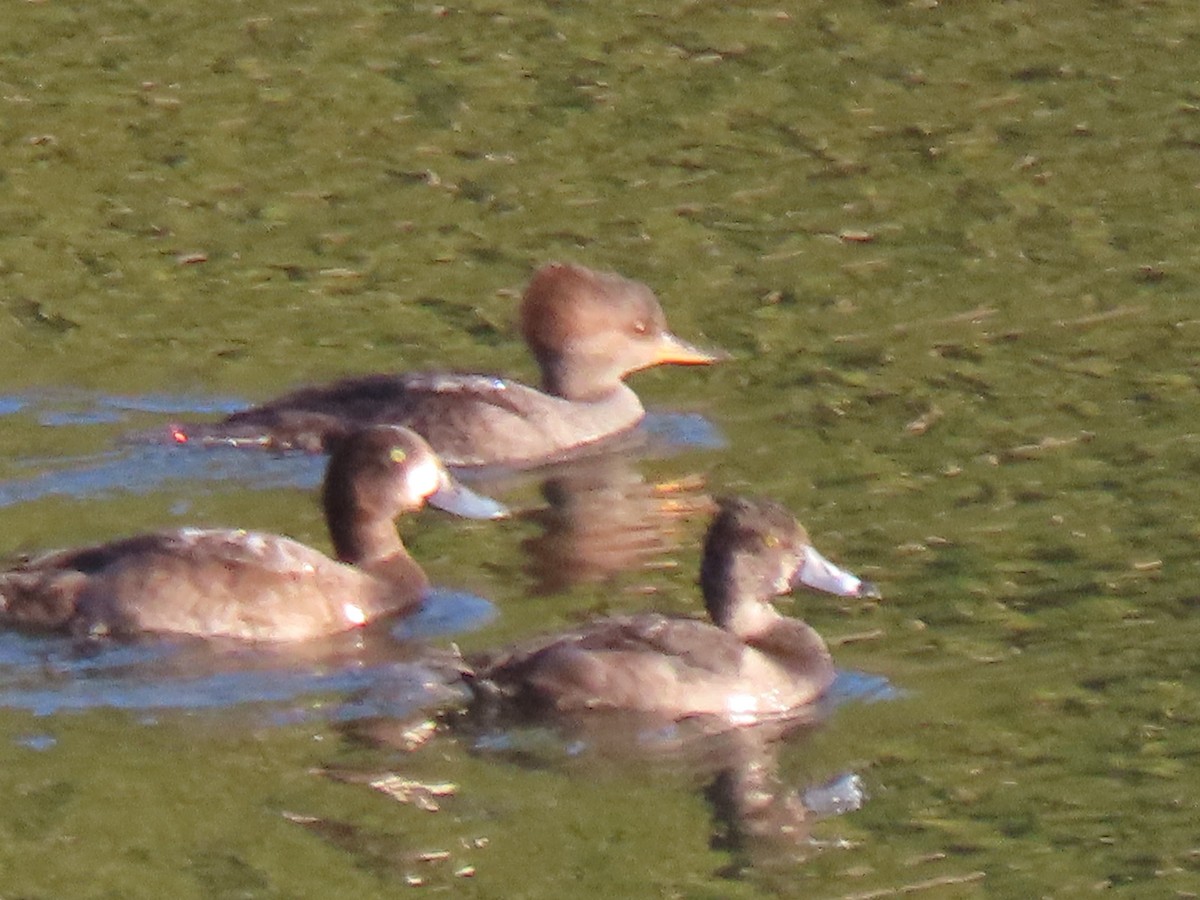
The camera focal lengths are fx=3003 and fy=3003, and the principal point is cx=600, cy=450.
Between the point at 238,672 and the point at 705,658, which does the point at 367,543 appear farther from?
the point at 705,658

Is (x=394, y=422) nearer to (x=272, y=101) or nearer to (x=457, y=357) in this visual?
(x=457, y=357)

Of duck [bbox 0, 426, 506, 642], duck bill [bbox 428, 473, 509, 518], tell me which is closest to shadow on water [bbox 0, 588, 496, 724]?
duck [bbox 0, 426, 506, 642]

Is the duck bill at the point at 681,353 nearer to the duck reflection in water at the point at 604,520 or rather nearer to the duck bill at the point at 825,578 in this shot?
the duck reflection in water at the point at 604,520

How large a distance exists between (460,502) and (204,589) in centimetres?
156

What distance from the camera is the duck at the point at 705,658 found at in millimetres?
10430

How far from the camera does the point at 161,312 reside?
1563 centimetres

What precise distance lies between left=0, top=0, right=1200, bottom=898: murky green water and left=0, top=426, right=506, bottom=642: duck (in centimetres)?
58

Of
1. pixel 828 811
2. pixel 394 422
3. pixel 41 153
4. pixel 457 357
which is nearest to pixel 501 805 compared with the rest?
pixel 828 811

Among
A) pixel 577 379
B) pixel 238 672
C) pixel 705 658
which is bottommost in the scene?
pixel 238 672

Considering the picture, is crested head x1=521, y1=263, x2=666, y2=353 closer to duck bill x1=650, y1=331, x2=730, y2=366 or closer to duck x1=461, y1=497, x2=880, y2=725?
duck bill x1=650, y1=331, x2=730, y2=366

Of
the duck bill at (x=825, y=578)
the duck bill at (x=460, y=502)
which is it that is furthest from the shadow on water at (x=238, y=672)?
the duck bill at (x=825, y=578)

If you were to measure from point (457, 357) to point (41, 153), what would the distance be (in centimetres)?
399

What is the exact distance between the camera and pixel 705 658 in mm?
10586

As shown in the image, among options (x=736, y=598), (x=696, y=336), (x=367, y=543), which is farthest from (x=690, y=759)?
(x=696, y=336)
